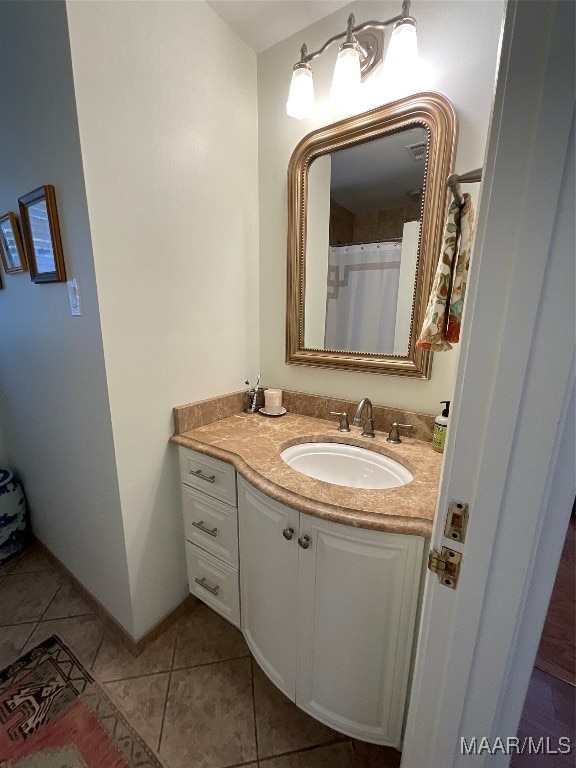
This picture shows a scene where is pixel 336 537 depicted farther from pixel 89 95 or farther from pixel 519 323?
pixel 89 95

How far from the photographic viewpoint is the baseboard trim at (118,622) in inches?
50.3

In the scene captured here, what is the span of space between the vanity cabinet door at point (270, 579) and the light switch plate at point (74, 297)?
83 cm

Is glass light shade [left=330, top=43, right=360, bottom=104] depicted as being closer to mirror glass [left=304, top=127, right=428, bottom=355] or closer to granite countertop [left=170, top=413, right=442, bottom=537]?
mirror glass [left=304, top=127, right=428, bottom=355]

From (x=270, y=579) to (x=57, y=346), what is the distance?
1.20m

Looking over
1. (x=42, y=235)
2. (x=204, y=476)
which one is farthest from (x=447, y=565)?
(x=42, y=235)

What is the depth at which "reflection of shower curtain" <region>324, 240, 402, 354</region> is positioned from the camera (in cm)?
123

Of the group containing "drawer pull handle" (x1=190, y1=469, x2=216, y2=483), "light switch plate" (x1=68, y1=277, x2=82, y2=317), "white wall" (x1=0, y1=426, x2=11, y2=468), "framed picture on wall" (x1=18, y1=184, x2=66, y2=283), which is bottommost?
"white wall" (x1=0, y1=426, x2=11, y2=468)

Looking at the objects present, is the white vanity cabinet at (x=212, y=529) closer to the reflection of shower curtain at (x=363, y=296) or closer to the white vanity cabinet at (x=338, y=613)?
the white vanity cabinet at (x=338, y=613)

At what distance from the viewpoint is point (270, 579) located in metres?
1.01

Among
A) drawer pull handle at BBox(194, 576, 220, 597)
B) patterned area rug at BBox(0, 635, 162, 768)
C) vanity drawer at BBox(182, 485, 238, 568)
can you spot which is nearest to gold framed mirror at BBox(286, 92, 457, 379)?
vanity drawer at BBox(182, 485, 238, 568)


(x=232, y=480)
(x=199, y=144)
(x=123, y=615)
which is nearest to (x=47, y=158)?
(x=199, y=144)

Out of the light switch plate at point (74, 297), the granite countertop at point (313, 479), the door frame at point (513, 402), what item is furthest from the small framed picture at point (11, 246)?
the door frame at point (513, 402)

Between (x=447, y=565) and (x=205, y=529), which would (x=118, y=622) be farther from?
(x=447, y=565)

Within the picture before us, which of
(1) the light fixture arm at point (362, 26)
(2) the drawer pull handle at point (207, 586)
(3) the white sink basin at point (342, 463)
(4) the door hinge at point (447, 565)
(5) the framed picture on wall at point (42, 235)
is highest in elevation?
(1) the light fixture arm at point (362, 26)
